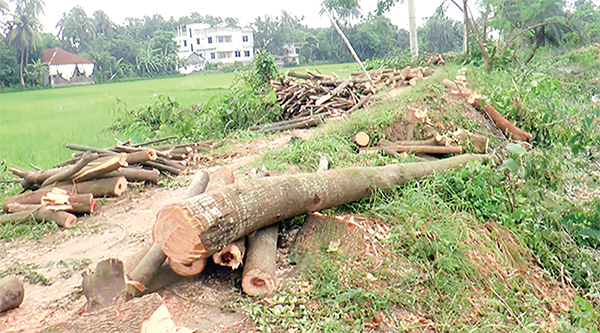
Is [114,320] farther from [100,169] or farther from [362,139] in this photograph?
[362,139]

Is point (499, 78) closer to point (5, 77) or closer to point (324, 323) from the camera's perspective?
point (324, 323)

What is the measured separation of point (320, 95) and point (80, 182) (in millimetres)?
6587

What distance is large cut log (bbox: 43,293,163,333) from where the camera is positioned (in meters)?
2.87

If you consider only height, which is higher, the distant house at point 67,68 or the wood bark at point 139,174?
the distant house at point 67,68

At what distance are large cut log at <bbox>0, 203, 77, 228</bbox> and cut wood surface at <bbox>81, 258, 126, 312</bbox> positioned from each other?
7.66ft

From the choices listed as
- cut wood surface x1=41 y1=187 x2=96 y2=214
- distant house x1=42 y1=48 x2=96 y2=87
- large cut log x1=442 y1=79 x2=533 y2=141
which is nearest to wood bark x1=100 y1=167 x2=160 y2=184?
cut wood surface x1=41 y1=187 x2=96 y2=214

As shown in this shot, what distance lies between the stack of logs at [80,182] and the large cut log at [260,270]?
8.85 feet

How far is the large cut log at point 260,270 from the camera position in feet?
11.4

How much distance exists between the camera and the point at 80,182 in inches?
244

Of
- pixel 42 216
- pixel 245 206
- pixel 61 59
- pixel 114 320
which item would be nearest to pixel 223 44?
pixel 61 59

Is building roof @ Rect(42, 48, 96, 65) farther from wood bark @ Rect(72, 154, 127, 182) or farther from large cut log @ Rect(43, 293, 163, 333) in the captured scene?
large cut log @ Rect(43, 293, 163, 333)

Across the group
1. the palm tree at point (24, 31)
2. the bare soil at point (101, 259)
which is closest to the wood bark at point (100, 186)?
the bare soil at point (101, 259)

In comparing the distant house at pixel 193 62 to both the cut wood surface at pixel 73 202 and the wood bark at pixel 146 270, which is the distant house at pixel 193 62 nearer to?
the cut wood surface at pixel 73 202

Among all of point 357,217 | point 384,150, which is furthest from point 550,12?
point 357,217
